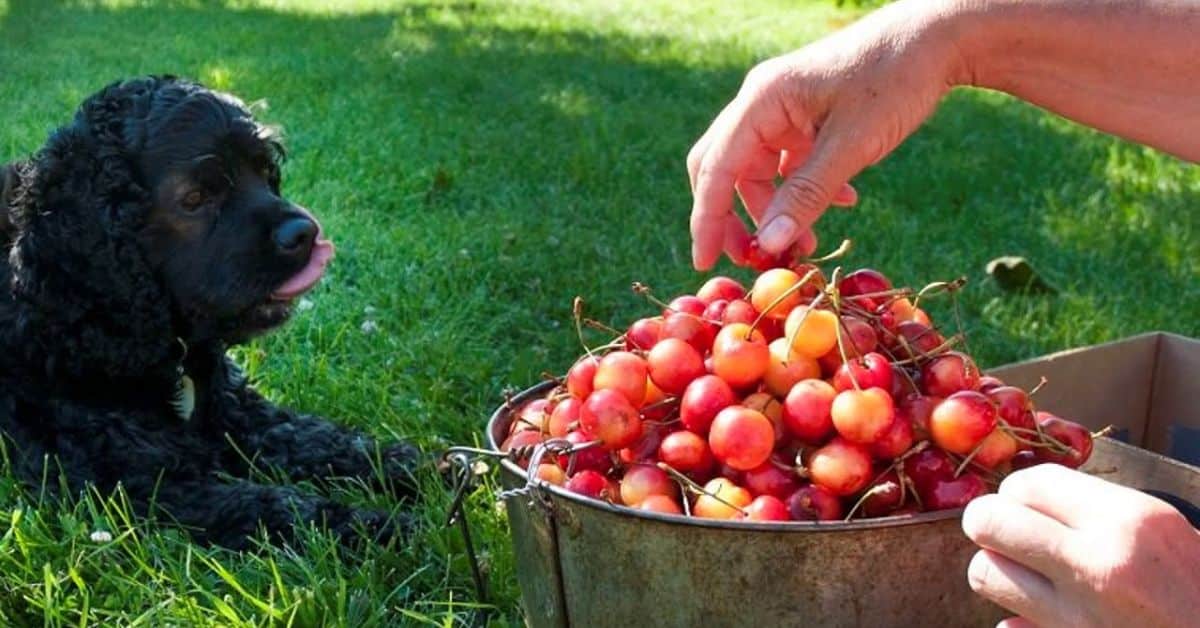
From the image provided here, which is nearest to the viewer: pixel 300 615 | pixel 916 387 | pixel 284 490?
pixel 916 387

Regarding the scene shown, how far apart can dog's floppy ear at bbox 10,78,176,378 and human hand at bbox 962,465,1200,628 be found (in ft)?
6.82

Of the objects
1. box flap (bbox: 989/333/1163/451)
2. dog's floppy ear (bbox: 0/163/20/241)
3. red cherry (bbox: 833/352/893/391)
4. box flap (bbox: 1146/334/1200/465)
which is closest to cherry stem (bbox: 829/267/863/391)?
red cherry (bbox: 833/352/893/391)

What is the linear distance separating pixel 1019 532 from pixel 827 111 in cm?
79

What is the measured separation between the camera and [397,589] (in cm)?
248

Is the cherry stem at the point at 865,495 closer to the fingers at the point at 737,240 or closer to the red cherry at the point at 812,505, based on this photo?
the red cherry at the point at 812,505

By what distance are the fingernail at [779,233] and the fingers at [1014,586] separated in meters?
0.61

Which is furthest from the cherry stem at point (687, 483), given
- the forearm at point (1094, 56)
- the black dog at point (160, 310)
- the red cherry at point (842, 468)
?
the black dog at point (160, 310)

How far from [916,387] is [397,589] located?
1072 mm

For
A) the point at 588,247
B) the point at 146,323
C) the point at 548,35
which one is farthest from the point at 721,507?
the point at 548,35

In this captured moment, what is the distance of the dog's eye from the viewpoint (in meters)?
3.13

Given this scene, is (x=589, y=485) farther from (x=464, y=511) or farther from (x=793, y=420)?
(x=464, y=511)

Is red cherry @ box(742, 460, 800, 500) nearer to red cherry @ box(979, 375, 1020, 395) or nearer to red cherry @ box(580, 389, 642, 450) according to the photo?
red cherry @ box(580, 389, 642, 450)

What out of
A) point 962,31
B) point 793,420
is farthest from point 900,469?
point 962,31

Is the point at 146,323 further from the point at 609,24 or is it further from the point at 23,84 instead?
the point at 609,24
